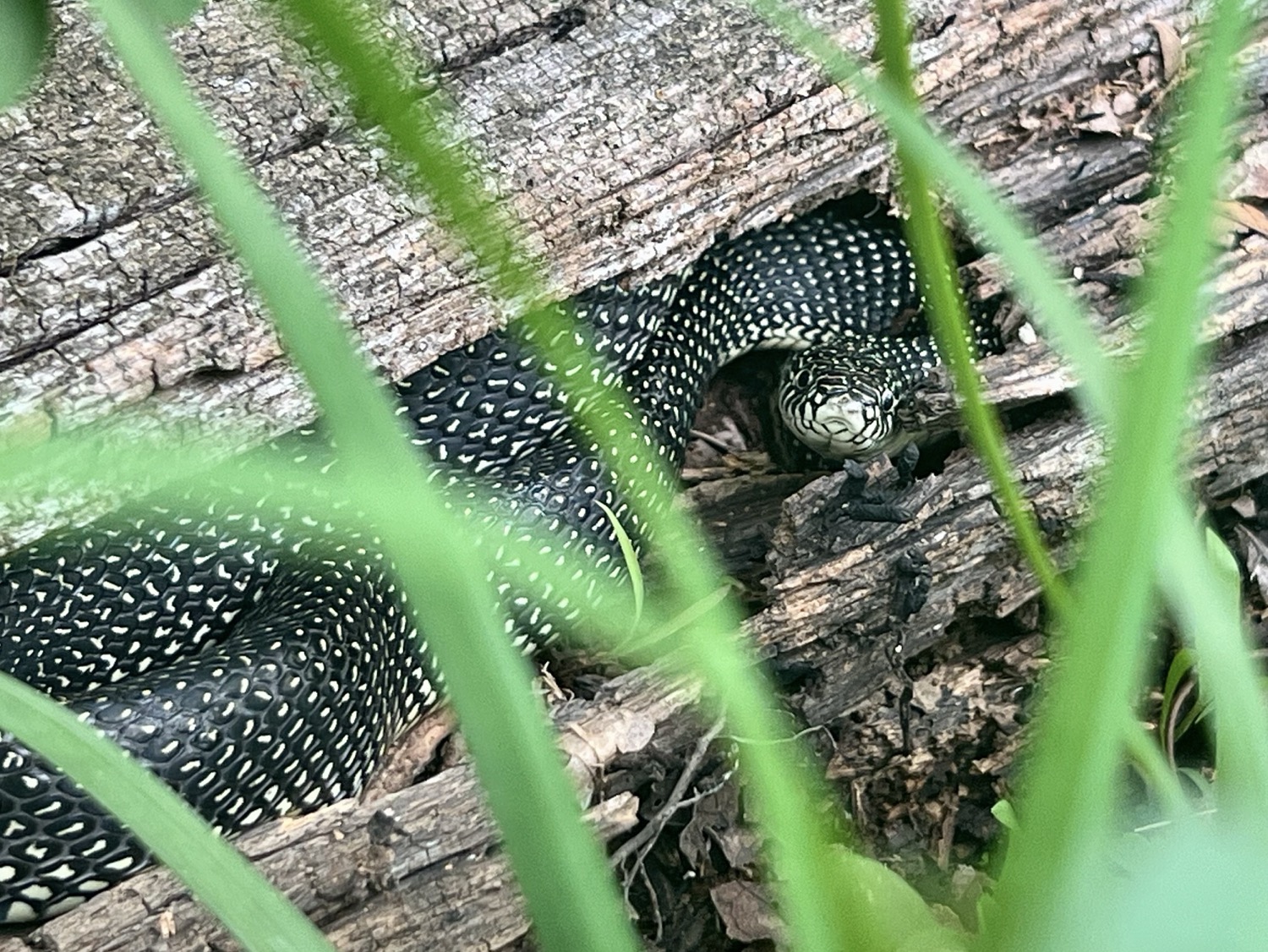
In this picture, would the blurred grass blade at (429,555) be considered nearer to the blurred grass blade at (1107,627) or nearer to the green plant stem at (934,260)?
the blurred grass blade at (1107,627)

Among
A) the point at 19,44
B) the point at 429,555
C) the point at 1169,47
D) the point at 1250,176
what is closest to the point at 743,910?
the point at 429,555

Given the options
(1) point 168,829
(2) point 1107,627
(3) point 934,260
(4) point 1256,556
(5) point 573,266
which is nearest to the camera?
(2) point 1107,627

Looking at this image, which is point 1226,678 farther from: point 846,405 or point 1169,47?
point 1169,47

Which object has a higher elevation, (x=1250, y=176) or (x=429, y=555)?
(x=1250, y=176)

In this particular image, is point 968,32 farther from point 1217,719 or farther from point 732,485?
point 1217,719

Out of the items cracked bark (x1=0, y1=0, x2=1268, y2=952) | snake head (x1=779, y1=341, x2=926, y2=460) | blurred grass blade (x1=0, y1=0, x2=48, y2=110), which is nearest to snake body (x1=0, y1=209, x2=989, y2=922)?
snake head (x1=779, y1=341, x2=926, y2=460)

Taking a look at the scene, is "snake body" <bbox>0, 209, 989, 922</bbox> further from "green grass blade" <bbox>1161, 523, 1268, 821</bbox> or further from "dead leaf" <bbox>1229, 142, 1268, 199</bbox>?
"green grass blade" <bbox>1161, 523, 1268, 821</bbox>
